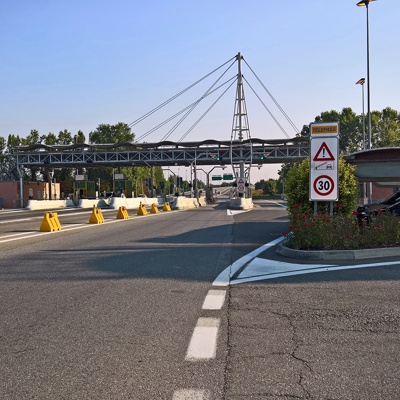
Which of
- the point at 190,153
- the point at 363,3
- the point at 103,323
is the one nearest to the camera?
the point at 103,323

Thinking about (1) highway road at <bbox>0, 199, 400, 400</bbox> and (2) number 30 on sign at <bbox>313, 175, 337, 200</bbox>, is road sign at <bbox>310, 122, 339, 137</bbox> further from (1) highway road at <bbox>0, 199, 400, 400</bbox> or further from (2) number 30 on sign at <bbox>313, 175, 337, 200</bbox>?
(1) highway road at <bbox>0, 199, 400, 400</bbox>

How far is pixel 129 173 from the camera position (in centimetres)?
11150

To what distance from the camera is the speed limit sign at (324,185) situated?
1229 centimetres

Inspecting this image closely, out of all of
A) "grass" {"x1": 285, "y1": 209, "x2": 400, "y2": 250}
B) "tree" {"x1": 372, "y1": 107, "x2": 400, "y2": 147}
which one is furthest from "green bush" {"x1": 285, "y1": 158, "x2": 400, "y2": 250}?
"tree" {"x1": 372, "y1": 107, "x2": 400, "y2": 147}

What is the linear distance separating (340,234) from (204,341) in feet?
22.4

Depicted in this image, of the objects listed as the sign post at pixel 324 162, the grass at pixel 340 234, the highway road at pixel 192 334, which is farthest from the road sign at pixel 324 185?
the highway road at pixel 192 334

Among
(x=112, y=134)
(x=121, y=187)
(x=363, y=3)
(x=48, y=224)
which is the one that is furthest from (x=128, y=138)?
(x=48, y=224)

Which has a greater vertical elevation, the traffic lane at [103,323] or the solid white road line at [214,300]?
the traffic lane at [103,323]

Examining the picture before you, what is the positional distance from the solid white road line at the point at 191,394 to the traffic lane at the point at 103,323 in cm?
8

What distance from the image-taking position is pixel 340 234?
10805 mm

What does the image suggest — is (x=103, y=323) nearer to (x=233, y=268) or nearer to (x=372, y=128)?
(x=233, y=268)

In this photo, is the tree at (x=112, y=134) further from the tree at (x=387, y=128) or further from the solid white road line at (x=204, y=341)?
the solid white road line at (x=204, y=341)

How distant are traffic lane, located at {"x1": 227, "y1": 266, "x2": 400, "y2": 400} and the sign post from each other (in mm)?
4863

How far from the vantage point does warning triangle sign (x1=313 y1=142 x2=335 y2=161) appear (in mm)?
12320
